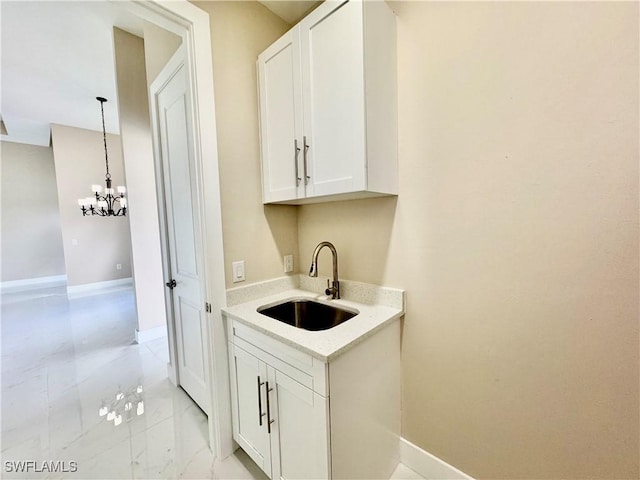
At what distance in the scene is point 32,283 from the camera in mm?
6156

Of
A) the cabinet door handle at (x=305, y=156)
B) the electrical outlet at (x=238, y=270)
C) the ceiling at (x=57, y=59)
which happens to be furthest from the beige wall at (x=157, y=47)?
the electrical outlet at (x=238, y=270)

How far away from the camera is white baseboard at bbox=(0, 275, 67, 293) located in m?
5.84

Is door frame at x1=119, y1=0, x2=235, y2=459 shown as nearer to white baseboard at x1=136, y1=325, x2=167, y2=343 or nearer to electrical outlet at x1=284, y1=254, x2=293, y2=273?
electrical outlet at x1=284, y1=254, x2=293, y2=273

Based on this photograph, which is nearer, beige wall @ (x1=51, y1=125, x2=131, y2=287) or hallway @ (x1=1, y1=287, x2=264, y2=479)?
hallway @ (x1=1, y1=287, x2=264, y2=479)

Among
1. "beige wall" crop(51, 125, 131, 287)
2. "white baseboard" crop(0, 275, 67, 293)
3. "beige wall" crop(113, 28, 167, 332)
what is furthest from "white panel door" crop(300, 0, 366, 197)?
"white baseboard" crop(0, 275, 67, 293)

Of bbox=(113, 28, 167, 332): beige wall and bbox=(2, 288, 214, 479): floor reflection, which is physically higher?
bbox=(113, 28, 167, 332): beige wall

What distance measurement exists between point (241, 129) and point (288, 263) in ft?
2.98

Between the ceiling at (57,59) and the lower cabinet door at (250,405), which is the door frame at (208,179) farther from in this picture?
the ceiling at (57,59)

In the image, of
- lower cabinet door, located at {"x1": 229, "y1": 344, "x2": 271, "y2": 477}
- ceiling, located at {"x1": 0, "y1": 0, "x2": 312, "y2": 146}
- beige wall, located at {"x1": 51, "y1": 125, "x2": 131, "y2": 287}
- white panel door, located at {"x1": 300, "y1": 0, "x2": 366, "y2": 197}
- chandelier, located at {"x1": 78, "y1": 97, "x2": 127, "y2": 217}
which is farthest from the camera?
beige wall, located at {"x1": 51, "y1": 125, "x2": 131, "y2": 287}

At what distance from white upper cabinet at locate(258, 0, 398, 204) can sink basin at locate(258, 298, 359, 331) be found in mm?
666

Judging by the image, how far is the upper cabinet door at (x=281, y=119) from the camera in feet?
4.66

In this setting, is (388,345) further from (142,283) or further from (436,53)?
(142,283)

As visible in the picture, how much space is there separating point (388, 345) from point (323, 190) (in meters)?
0.86

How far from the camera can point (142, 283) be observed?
298 cm
